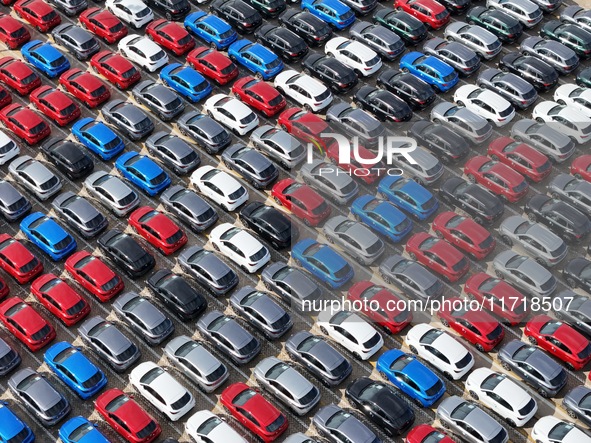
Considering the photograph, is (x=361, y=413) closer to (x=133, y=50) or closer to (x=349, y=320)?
(x=349, y=320)

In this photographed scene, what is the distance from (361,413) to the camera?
5125 cm

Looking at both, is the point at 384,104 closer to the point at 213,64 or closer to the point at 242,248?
the point at 213,64

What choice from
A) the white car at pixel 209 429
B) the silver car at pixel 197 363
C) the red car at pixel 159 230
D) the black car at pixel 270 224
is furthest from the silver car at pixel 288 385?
the red car at pixel 159 230

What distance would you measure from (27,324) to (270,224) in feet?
49.2

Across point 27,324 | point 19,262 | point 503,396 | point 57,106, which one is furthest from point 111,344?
point 503,396

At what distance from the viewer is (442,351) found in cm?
5219

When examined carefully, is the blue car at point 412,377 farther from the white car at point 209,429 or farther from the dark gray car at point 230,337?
the white car at point 209,429

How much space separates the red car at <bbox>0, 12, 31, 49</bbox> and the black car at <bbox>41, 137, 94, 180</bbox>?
39.4 feet

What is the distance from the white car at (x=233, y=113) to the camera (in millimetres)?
63875

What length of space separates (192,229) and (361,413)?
16.0m

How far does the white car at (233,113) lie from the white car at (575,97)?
68.3 ft

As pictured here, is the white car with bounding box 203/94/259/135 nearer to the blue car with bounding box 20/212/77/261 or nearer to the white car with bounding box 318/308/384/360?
the blue car with bounding box 20/212/77/261

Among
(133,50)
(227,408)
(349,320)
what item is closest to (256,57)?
(133,50)

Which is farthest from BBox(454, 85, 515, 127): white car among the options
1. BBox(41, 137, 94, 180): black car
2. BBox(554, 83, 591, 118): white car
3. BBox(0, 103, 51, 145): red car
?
BBox(0, 103, 51, 145): red car
